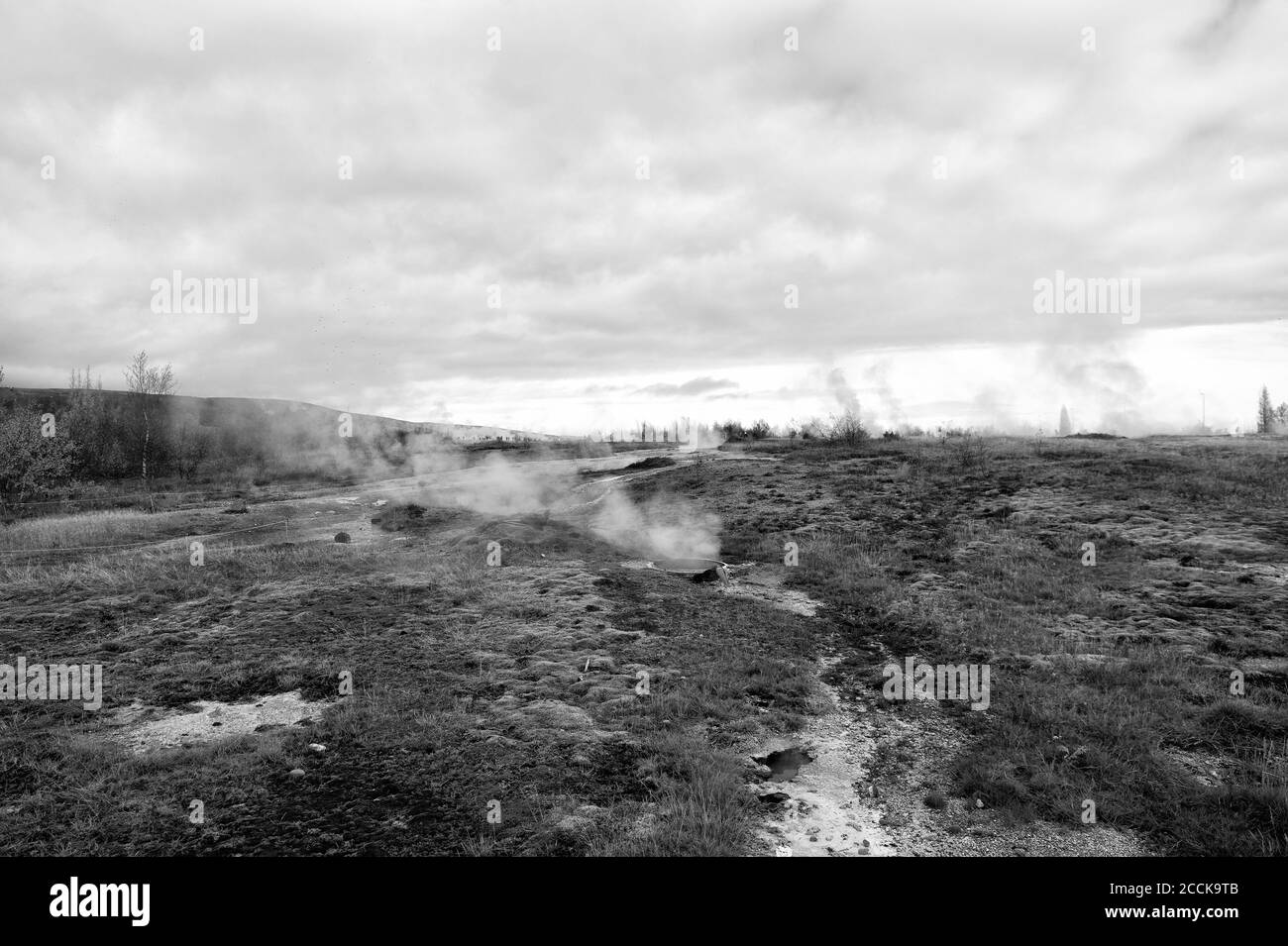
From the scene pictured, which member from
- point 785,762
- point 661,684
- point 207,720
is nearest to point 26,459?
point 207,720

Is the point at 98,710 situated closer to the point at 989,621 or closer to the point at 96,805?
the point at 96,805

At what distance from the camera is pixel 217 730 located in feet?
32.4

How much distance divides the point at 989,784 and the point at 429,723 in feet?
25.8

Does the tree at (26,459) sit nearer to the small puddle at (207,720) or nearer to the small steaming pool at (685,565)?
the small puddle at (207,720)

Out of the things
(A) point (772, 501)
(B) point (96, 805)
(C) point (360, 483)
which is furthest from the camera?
(C) point (360, 483)

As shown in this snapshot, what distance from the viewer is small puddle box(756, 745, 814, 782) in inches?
333

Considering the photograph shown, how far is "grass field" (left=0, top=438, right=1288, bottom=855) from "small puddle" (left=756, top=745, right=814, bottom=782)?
0.86 ft

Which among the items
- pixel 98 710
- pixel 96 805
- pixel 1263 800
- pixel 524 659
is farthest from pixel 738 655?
pixel 98 710

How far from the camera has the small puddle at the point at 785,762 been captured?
Answer: 845cm

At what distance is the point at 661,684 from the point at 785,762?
298 cm

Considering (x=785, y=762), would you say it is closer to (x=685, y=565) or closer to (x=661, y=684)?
(x=661, y=684)

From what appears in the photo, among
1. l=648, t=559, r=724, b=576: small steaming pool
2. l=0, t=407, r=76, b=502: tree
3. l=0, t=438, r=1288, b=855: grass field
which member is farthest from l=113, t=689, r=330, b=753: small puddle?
l=0, t=407, r=76, b=502: tree

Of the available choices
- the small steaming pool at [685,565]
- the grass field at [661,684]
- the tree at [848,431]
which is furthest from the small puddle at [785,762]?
the tree at [848,431]

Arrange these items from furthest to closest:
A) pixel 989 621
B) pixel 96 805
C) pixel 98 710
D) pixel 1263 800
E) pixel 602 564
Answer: pixel 602 564, pixel 989 621, pixel 98 710, pixel 96 805, pixel 1263 800
